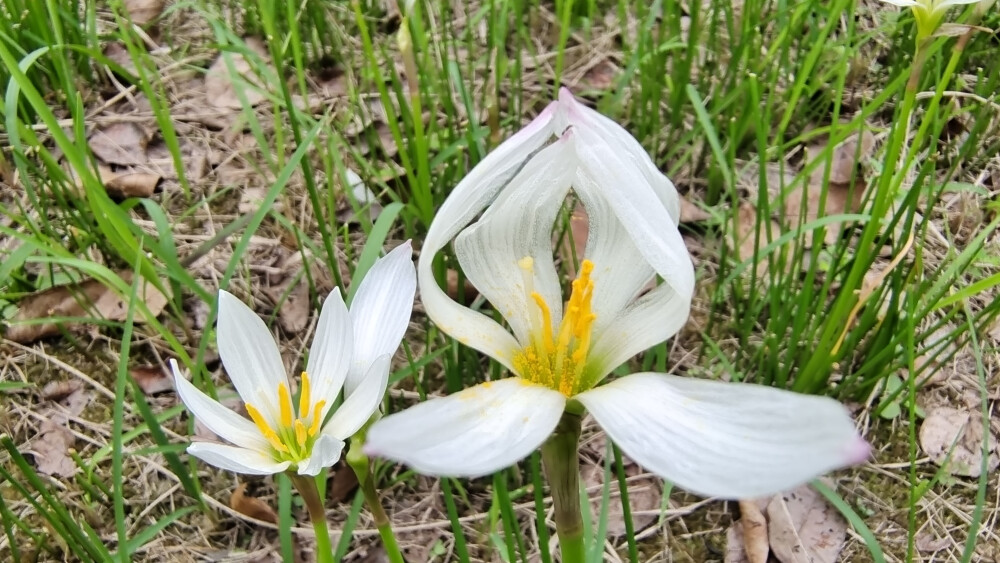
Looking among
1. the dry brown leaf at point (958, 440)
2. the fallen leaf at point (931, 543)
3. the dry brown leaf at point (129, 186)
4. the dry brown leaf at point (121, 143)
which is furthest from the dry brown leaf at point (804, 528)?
the dry brown leaf at point (121, 143)

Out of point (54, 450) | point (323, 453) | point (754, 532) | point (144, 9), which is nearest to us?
point (323, 453)

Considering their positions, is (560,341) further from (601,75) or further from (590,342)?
(601,75)

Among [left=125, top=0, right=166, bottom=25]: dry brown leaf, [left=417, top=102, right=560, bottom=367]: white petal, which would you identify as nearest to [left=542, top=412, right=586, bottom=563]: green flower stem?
[left=417, top=102, right=560, bottom=367]: white petal

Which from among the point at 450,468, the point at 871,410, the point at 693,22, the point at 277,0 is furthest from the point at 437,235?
the point at 277,0

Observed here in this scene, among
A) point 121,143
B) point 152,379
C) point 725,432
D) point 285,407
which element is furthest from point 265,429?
point 121,143

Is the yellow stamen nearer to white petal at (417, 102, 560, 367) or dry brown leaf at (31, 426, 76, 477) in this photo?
white petal at (417, 102, 560, 367)

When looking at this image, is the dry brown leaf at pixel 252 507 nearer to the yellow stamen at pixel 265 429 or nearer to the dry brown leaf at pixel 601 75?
the yellow stamen at pixel 265 429

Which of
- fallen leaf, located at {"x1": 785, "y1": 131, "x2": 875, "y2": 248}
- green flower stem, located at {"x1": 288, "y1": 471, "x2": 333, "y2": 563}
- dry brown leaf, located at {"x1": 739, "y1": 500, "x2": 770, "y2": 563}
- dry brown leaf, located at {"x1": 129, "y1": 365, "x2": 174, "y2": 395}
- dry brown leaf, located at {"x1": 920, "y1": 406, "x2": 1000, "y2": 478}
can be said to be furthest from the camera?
fallen leaf, located at {"x1": 785, "y1": 131, "x2": 875, "y2": 248}
